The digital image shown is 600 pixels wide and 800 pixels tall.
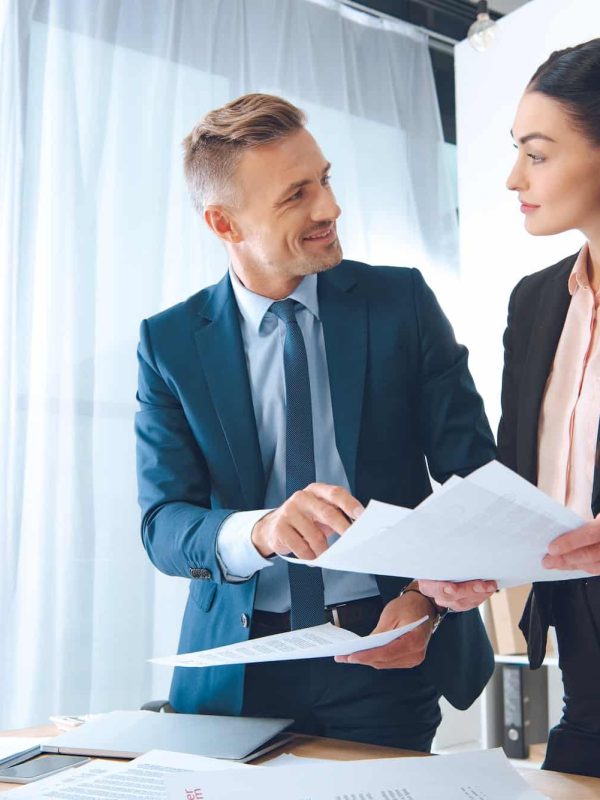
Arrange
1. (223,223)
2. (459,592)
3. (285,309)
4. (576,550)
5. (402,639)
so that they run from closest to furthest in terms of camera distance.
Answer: (576,550)
(459,592)
(402,639)
(285,309)
(223,223)

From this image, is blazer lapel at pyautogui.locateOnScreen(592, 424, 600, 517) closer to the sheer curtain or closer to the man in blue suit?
the man in blue suit

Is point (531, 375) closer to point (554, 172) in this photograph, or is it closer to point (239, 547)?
point (554, 172)

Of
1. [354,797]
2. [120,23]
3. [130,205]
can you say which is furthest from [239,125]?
[120,23]

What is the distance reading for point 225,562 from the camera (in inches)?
53.4

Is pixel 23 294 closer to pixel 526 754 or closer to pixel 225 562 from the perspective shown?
pixel 225 562

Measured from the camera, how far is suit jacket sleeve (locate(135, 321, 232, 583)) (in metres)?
1.39

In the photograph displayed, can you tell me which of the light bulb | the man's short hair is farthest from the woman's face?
the light bulb

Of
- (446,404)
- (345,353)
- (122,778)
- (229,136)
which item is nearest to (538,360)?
(446,404)

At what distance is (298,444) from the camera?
1491mm

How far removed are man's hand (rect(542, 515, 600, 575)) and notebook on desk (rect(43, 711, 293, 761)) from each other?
456 millimetres

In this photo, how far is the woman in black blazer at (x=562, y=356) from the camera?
4.62ft

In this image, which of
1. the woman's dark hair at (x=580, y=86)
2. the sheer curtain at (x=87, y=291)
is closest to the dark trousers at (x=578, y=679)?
the woman's dark hair at (x=580, y=86)

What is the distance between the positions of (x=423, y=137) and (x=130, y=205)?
1616 mm

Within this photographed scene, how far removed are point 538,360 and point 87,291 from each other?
6.36 feet
